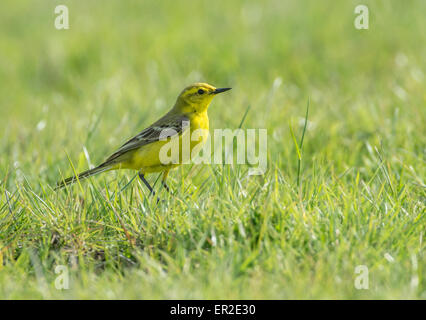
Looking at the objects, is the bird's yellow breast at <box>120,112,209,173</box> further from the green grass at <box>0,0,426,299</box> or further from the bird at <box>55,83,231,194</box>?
the green grass at <box>0,0,426,299</box>

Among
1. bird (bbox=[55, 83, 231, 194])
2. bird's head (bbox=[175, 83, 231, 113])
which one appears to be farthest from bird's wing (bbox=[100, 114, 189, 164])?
bird's head (bbox=[175, 83, 231, 113])

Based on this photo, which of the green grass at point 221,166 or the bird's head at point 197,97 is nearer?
the green grass at point 221,166

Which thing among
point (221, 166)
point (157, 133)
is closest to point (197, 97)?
point (157, 133)

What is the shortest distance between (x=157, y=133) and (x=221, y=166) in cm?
117

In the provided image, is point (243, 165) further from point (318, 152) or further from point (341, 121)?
point (341, 121)

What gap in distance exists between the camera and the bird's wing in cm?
571

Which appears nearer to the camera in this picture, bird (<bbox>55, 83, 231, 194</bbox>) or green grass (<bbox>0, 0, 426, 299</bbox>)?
green grass (<bbox>0, 0, 426, 299</bbox>)

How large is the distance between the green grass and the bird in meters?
0.14

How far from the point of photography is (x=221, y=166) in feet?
15.9

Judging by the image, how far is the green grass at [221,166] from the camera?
369 cm

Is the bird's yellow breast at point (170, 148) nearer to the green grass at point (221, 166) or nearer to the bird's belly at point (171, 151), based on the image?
the bird's belly at point (171, 151)

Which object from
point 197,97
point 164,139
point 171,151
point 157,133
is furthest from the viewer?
point 197,97

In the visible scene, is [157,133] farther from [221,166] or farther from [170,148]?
[221,166]

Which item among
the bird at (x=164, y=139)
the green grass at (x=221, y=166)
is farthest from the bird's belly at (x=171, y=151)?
the green grass at (x=221, y=166)
